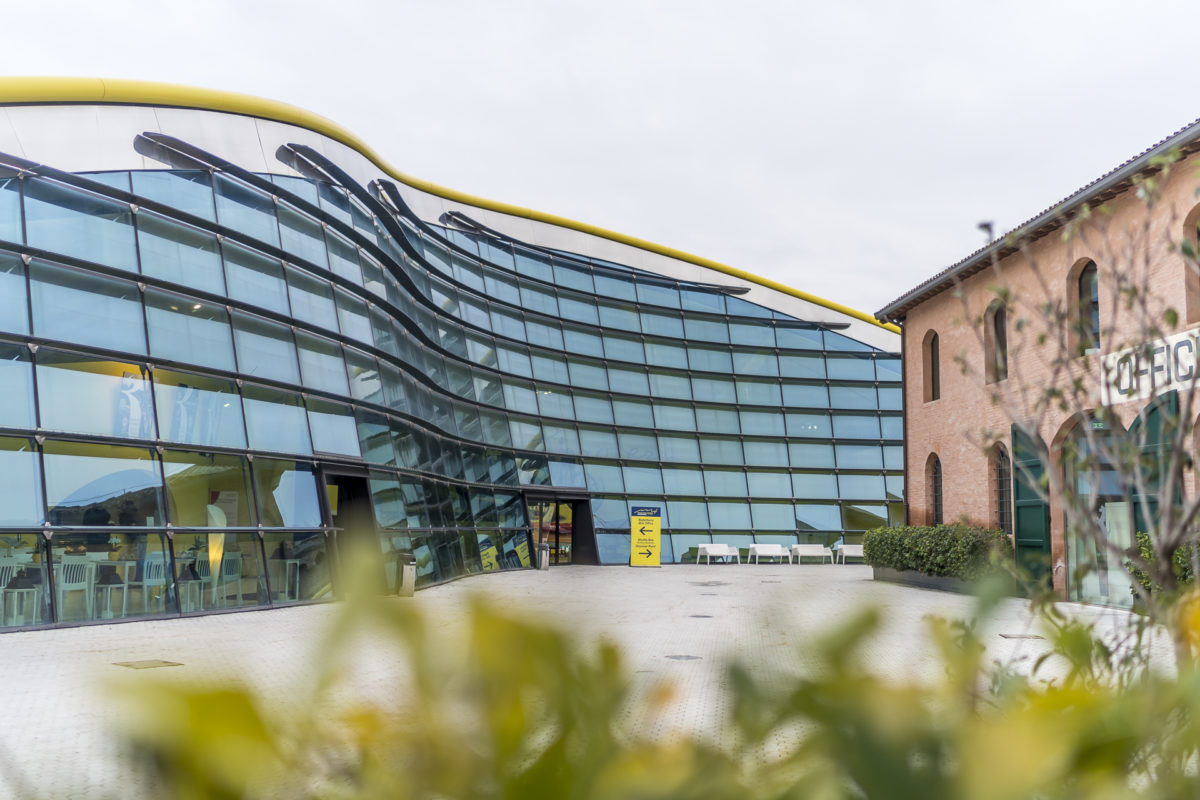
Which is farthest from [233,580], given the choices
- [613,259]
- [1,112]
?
[613,259]

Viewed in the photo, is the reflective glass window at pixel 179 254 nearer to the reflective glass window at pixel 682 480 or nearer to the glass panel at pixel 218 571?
the glass panel at pixel 218 571

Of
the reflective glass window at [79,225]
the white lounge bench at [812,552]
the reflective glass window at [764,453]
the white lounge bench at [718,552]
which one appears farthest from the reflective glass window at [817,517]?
the reflective glass window at [79,225]

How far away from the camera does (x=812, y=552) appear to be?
35.6 metres

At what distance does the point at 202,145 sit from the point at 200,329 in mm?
4013

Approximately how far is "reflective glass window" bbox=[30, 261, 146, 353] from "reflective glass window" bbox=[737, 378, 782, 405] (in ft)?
88.5

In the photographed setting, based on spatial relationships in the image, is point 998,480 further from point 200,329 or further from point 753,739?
point 753,739

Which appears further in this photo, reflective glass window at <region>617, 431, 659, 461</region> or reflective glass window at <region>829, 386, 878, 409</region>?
reflective glass window at <region>829, 386, 878, 409</region>

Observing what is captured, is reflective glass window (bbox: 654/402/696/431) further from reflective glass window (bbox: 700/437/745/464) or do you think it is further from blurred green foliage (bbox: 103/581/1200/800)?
blurred green foliage (bbox: 103/581/1200/800)

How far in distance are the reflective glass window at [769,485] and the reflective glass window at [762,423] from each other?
1744 mm

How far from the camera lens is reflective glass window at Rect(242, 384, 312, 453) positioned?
17172mm

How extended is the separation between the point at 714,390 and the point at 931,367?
1338cm

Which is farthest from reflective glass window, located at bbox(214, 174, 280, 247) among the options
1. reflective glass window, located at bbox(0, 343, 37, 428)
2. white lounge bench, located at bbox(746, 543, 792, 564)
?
white lounge bench, located at bbox(746, 543, 792, 564)

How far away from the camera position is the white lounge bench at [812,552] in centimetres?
3550

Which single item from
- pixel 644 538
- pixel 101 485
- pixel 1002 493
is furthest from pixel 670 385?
pixel 101 485
